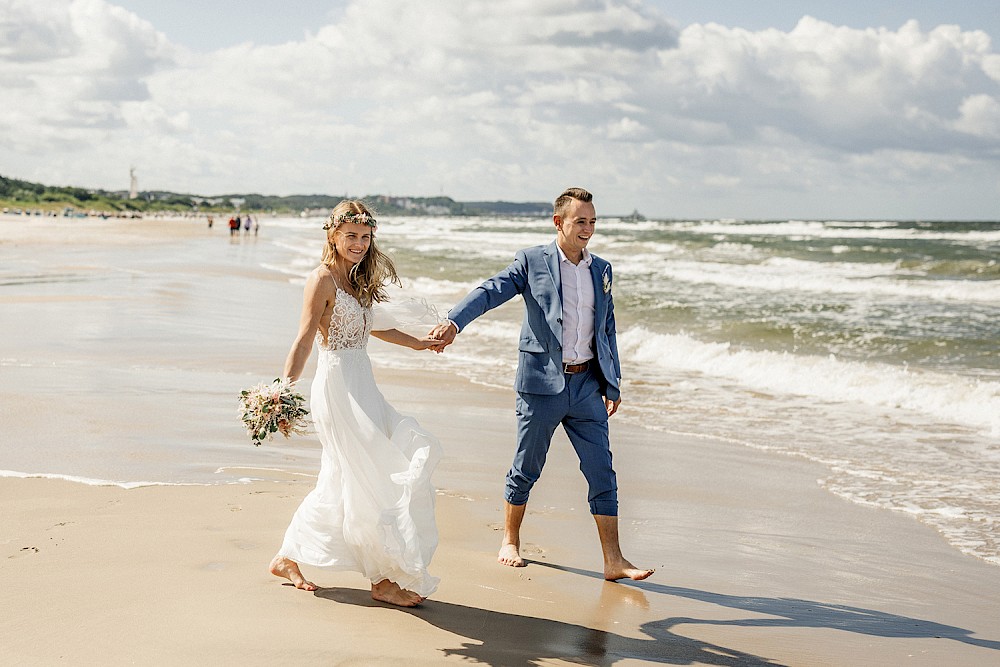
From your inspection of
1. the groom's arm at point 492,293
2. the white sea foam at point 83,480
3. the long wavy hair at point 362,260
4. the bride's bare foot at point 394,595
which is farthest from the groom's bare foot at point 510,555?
the white sea foam at point 83,480

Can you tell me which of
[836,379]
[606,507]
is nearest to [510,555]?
[606,507]

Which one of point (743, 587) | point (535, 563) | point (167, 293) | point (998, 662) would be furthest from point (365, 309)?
point (167, 293)

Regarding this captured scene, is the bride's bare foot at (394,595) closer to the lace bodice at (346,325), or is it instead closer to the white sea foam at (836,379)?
the lace bodice at (346,325)

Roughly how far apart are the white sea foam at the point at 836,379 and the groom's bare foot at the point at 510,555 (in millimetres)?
6247

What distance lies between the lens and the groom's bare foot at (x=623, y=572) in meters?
4.62

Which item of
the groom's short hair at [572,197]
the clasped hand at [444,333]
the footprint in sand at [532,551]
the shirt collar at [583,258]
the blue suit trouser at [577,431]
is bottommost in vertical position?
the footprint in sand at [532,551]

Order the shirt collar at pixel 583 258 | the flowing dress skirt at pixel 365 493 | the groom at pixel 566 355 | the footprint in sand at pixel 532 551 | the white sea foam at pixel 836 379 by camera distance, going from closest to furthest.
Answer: the flowing dress skirt at pixel 365 493, the groom at pixel 566 355, the shirt collar at pixel 583 258, the footprint in sand at pixel 532 551, the white sea foam at pixel 836 379

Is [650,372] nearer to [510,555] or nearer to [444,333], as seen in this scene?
[510,555]

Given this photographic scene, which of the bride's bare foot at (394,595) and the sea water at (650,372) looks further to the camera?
the sea water at (650,372)

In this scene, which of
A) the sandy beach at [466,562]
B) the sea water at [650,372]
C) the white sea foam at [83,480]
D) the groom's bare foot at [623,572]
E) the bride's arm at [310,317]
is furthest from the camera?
the sea water at [650,372]

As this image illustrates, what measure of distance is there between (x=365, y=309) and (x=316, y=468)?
250 centimetres

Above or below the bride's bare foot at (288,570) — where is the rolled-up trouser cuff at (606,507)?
above

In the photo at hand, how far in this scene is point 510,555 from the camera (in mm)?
4805

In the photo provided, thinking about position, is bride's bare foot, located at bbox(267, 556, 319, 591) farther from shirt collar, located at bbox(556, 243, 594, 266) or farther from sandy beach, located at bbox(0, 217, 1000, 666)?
shirt collar, located at bbox(556, 243, 594, 266)
